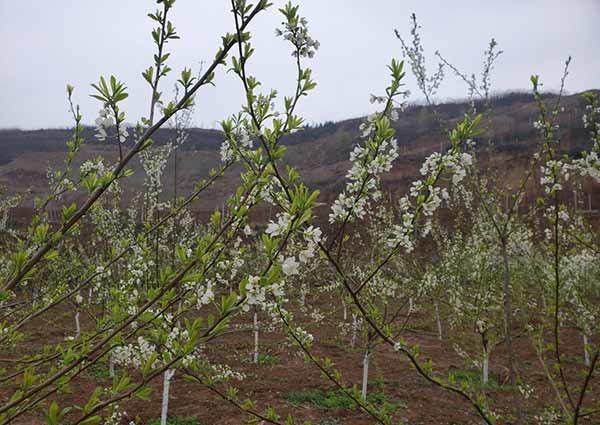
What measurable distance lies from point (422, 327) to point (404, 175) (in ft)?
136

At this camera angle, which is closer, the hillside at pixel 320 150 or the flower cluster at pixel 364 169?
the flower cluster at pixel 364 169

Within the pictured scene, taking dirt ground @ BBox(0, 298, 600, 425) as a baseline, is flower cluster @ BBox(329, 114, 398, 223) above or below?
above

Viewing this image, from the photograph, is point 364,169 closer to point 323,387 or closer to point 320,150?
point 323,387

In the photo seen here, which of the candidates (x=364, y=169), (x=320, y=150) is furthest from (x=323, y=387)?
(x=320, y=150)

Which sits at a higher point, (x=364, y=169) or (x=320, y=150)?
(x=320, y=150)

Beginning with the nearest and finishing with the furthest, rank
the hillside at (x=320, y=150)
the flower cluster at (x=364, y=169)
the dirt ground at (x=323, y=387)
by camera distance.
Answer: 1. the flower cluster at (x=364, y=169)
2. the dirt ground at (x=323, y=387)
3. the hillside at (x=320, y=150)

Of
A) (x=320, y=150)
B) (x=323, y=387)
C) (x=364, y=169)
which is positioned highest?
(x=320, y=150)

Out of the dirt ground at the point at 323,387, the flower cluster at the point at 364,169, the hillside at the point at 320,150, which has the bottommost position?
the dirt ground at the point at 323,387

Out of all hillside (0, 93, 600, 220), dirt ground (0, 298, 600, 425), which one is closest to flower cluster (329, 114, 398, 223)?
dirt ground (0, 298, 600, 425)

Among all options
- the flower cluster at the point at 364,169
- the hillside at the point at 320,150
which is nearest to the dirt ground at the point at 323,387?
the flower cluster at the point at 364,169

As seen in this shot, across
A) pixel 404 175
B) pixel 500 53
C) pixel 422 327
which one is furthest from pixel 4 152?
pixel 500 53

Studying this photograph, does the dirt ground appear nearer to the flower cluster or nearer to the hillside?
the flower cluster

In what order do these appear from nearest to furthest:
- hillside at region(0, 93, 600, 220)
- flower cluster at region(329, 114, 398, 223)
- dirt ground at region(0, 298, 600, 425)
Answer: flower cluster at region(329, 114, 398, 223)
dirt ground at region(0, 298, 600, 425)
hillside at region(0, 93, 600, 220)

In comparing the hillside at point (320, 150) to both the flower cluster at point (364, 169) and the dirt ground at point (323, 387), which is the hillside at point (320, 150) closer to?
the dirt ground at point (323, 387)
